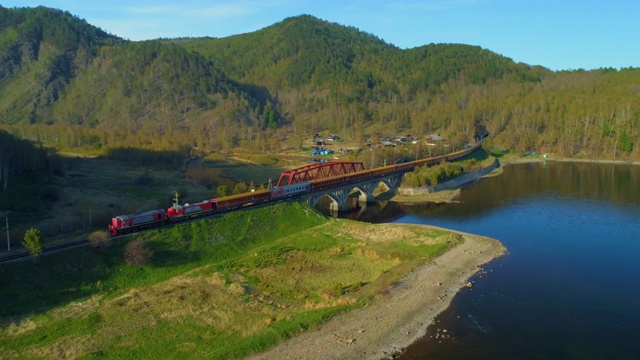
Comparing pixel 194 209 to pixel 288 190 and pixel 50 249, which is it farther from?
pixel 288 190

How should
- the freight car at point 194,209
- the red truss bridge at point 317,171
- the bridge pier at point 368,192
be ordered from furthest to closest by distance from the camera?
the bridge pier at point 368,192
the red truss bridge at point 317,171
the freight car at point 194,209

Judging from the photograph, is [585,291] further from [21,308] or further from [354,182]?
[21,308]

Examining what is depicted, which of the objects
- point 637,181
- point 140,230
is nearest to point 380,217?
point 140,230

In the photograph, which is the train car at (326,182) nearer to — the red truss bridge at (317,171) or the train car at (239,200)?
the red truss bridge at (317,171)

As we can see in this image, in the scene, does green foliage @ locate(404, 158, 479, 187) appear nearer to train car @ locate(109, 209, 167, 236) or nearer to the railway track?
train car @ locate(109, 209, 167, 236)

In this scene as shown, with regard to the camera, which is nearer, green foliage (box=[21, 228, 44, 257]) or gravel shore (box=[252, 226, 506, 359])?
gravel shore (box=[252, 226, 506, 359])

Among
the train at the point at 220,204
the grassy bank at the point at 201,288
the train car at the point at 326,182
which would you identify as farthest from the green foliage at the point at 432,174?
the grassy bank at the point at 201,288

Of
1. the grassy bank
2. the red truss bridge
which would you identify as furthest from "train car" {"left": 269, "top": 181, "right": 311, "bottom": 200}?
the grassy bank
